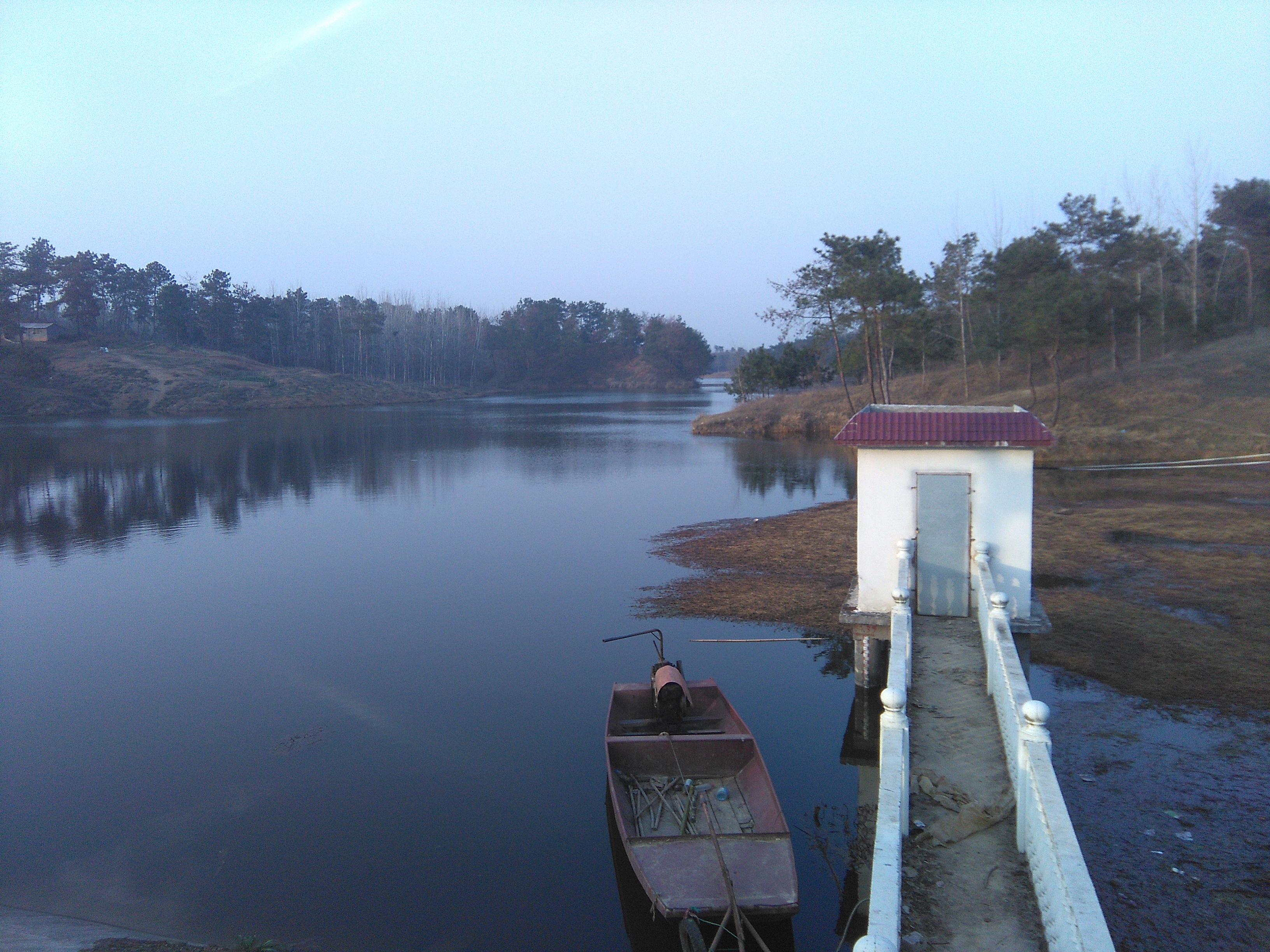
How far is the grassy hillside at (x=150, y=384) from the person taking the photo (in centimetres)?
7225

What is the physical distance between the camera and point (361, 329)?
367 feet

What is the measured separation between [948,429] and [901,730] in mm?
5734

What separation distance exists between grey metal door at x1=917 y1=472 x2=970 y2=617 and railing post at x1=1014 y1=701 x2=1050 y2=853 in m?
5.06

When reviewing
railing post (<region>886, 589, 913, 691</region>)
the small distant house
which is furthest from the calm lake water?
the small distant house

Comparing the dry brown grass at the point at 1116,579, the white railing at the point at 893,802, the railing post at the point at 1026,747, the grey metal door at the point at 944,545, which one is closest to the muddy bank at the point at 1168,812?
the dry brown grass at the point at 1116,579

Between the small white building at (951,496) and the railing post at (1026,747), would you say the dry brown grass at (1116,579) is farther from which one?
the railing post at (1026,747)

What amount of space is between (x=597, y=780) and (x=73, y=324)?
108 metres

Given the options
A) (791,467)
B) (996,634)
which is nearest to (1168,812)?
(996,634)

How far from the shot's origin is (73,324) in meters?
96.7

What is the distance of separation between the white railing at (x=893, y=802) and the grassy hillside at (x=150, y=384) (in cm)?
7795

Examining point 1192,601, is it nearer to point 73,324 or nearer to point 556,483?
point 556,483

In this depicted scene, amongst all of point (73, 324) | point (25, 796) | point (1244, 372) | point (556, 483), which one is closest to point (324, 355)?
point (73, 324)

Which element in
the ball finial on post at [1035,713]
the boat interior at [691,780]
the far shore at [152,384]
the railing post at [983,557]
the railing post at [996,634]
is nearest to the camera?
the ball finial on post at [1035,713]

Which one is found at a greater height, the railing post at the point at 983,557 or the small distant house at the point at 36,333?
the small distant house at the point at 36,333
